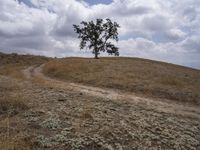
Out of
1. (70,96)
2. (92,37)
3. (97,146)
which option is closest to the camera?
(97,146)

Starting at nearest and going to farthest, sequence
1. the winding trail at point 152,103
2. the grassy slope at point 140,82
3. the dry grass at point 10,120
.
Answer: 1. the dry grass at point 10,120
2. the winding trail at point 152,103
3. the grassy slope at point 140,82

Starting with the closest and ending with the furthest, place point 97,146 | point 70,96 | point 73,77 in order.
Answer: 1. point 97,146
2. point 70,96
3. point 73,77

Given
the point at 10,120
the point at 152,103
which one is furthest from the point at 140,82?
the point at 10,120

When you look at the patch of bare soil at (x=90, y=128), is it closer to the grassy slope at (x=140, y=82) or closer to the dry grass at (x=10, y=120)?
the dry grass at (x=10, y=120)

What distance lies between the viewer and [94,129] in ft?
34.4

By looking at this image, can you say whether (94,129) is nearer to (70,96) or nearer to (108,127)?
(108,127)

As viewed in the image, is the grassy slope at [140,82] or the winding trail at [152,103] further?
the grassy slope at [140,82]

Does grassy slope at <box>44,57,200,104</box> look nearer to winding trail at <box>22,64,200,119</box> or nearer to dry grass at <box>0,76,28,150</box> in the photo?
winding trail at <box>22,64,200,119</box>

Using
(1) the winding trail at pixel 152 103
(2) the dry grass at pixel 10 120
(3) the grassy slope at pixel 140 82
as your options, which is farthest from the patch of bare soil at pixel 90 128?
(3) the grassy slope at pixel 140 82

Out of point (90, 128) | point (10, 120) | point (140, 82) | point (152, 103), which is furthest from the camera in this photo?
point (140, 82)

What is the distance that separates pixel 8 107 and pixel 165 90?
57.2ft

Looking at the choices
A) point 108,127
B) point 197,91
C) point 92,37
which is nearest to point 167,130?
point 108,127

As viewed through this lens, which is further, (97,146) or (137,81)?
(137,81)

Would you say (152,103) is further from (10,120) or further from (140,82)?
(10,120)
